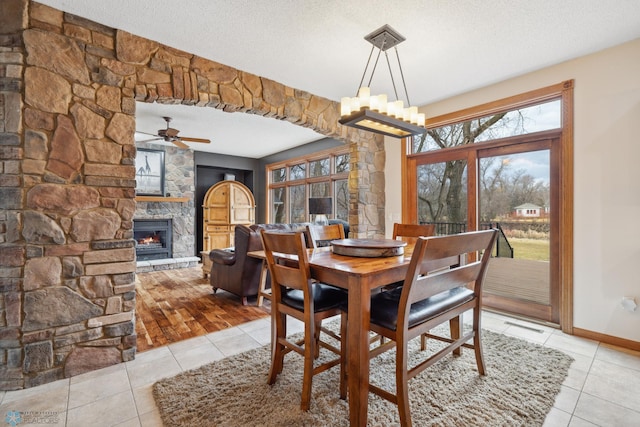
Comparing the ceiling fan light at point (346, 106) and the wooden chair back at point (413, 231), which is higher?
the ceiling fan light at point (346, 106)

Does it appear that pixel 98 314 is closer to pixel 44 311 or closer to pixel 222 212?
pixel 44 311

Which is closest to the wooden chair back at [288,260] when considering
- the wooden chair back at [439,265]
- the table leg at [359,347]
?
the table leg at [359,347]

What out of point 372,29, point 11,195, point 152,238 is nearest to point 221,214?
point 152,238

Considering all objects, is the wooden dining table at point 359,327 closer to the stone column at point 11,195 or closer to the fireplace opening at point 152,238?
the stone column at point 11,195

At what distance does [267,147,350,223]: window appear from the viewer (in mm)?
5862

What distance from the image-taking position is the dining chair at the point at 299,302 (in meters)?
1.63

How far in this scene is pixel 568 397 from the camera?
1799 mm

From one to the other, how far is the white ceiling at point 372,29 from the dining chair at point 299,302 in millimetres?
1726

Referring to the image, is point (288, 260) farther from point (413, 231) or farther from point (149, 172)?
point (149, 172)

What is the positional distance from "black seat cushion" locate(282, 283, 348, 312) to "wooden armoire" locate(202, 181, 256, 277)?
17.9 ft

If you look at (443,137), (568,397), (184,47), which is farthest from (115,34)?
(568,397)

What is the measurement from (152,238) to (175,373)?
5.11 m

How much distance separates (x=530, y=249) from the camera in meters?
3.21

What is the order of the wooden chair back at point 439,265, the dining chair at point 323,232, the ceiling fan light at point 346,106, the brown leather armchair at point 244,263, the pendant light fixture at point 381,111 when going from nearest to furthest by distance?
the wooden chair back at point 439,265, the pendant light fixture at point 381,111, the ceiling fan light at point 346,106, the dining chair at point 323,232, the brown leather armchair at point 244,263
